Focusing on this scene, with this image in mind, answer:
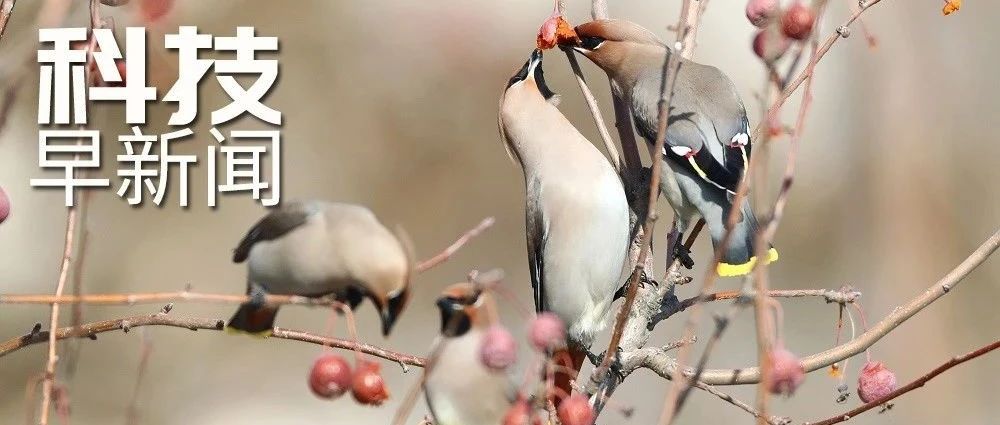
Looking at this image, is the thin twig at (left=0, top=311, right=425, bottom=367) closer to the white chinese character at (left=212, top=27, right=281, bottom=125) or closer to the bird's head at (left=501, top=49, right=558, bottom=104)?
the bird's head at (left=501, top=49, right=558, bottom=104)

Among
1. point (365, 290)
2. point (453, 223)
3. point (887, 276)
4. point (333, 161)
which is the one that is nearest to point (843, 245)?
point (887, 276)

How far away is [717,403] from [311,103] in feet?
8.71

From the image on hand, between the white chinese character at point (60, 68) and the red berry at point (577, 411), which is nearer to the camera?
the red berry at point (577, 411)

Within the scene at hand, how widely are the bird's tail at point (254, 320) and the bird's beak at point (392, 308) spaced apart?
164 mm

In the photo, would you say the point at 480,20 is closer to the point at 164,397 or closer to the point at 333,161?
the point at 333,161

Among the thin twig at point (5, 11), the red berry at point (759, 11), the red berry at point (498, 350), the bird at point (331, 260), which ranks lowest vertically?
the red berry at point (498, 350)

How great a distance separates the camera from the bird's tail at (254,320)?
52.8 inches

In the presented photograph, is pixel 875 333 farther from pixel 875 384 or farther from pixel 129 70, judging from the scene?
pixel 129 70

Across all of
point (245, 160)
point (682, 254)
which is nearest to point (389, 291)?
point (682, 254)

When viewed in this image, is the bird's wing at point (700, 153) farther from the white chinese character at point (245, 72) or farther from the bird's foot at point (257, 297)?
the bird's foot at point (257, 297)

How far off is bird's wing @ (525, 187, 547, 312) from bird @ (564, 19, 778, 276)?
0.26m

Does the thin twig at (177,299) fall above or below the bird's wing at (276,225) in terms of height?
below

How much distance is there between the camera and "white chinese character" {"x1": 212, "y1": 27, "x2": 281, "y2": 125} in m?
2.93

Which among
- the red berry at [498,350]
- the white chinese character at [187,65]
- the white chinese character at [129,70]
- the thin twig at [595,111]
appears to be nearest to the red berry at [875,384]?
the thin twig at [595,111]
